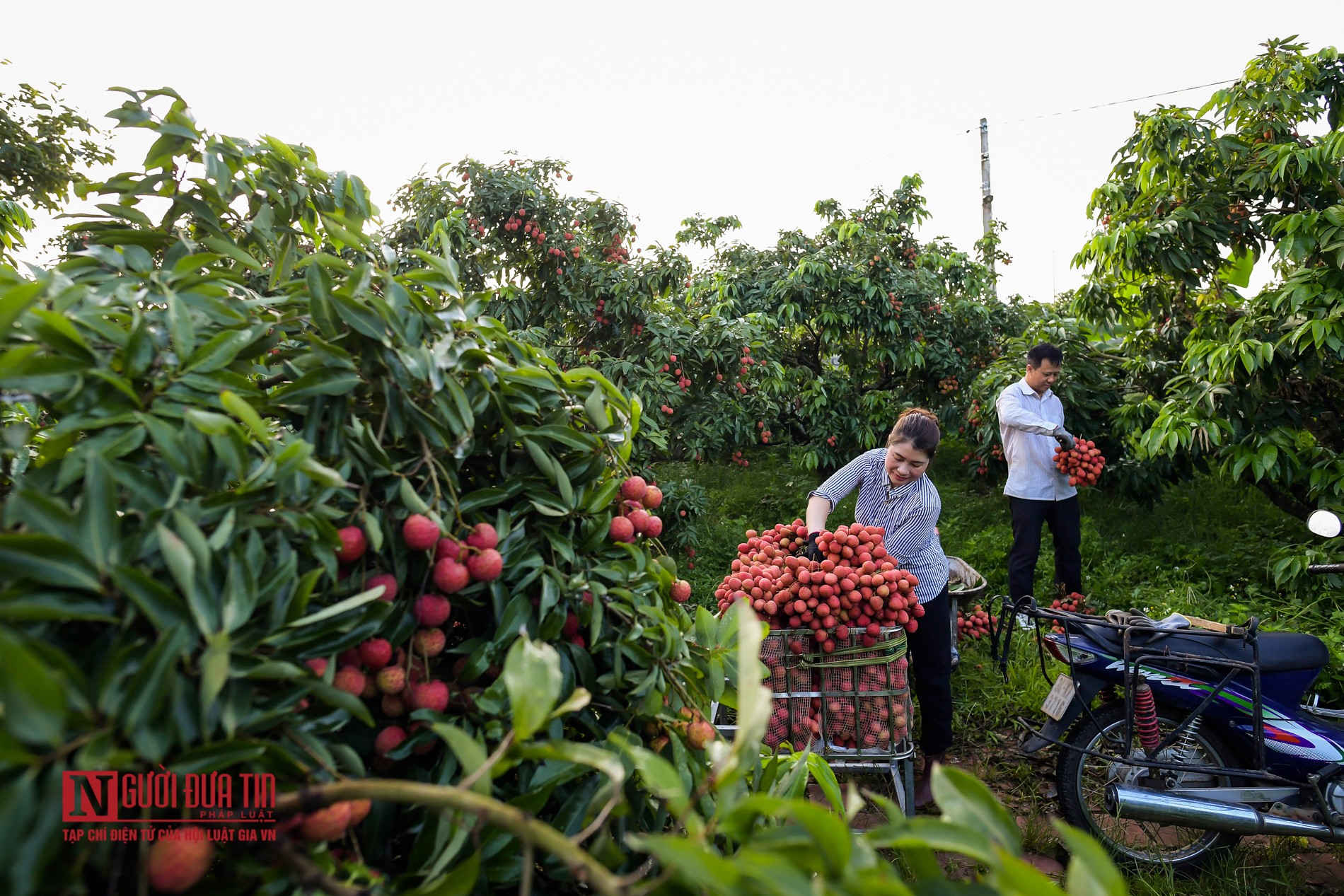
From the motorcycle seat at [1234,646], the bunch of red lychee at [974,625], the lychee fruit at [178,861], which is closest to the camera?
the lychee fruit at [178,861]

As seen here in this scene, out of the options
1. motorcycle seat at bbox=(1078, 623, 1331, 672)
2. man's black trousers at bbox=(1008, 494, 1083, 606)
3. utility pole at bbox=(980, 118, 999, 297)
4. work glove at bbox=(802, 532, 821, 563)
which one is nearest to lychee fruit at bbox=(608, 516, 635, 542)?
work glove at bbox=(802, 532, 821, 563)

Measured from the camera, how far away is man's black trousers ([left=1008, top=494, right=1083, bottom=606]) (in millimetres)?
4238

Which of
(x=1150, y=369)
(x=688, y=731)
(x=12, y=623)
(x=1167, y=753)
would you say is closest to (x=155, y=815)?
(x=12, y=623)

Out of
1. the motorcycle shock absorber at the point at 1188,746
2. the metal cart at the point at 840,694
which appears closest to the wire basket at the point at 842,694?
the metal cart at the point at 840,694

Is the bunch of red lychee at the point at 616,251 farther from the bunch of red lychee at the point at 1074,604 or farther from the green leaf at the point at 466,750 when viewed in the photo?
the green leaf at the point at 466,750

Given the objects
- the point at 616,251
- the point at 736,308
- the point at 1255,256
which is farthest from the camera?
the point at 736,308

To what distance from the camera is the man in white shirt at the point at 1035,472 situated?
4246mm

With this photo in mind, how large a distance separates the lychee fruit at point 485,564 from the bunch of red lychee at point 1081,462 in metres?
4.05

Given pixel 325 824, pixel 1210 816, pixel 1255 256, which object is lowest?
pixel 1210 816

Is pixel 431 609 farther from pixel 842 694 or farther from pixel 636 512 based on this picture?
pixel 842 694

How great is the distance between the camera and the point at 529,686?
63cm

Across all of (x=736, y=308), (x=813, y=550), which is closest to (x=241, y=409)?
(x=813, y=550)

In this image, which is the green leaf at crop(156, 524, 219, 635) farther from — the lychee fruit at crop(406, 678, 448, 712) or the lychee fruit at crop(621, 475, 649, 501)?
the lychee fruit at crop(621, 475, 649, 501)

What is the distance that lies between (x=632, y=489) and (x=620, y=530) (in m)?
0.08
